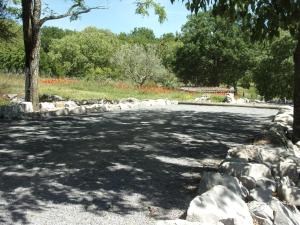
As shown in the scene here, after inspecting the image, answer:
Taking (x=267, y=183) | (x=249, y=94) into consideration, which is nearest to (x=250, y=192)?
(x=267, y=183)

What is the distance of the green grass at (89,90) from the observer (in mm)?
24734

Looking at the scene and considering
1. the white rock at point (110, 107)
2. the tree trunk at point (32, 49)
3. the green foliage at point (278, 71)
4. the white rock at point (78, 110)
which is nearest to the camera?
the white rock at point (78, 110)

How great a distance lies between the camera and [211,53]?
195 ft

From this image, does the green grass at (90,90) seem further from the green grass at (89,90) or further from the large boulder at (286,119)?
the large boulder at (286,119)

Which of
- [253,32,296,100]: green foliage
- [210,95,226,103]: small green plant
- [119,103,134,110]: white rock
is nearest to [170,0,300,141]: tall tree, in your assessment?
[119,103,134,110]: white rock

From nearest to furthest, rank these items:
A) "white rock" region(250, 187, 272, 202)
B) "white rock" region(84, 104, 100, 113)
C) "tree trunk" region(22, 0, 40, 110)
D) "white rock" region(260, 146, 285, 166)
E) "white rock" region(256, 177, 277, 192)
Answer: "white rock" region(250, 187, 272, 202) → "white rock" region(256, 177, 277, 192) → "white rock" region(260, 146, 285, 166) → "tree trunk" region(22, 0, 40, 110) → "white rock" region(84, 104, 100, 113)

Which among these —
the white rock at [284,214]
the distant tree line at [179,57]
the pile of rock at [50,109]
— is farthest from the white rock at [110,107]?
the distant tree line at [179,57]

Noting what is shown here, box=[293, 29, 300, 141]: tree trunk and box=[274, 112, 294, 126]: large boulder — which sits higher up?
box=[293, 29, 300, 141]: tree trunk

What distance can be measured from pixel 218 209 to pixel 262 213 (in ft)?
1.99

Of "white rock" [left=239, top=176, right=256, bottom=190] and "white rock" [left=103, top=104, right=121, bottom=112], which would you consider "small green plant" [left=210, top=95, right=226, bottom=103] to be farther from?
"white rock" [left=239, top=176, right=256, bottom=190]

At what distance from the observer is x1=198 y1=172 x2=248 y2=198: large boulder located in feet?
18.6

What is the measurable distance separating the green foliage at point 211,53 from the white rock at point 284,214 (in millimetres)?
53151

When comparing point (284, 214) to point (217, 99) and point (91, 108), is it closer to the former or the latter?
point (91, 108)

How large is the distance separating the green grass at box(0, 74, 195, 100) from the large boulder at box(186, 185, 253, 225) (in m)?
18.7
